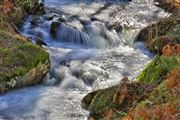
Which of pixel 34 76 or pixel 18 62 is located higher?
pixel 18 62

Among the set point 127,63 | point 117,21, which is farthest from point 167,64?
point 117,21

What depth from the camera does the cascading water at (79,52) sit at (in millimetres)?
9227

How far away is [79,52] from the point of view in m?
13.2

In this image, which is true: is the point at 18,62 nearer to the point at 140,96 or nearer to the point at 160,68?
the point at 160,68

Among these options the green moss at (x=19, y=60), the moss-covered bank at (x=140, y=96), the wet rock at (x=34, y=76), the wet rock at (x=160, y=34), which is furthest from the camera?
the wet rock at (x=160, y=34)

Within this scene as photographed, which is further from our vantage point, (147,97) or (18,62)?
(18,62)

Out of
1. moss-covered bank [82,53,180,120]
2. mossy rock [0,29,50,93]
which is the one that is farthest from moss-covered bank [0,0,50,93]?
moss-covered bank [82,53,180,120]

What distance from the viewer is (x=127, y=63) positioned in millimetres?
12406

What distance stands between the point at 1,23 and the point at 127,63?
4292mm

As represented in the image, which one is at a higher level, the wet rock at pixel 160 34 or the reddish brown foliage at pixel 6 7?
the reddish brown foliage at pixel 6 7

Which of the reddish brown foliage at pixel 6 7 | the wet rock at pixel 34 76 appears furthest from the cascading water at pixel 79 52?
the reddish brown foliage at pixel 6 7

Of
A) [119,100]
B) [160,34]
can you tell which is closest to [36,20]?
[160,34]

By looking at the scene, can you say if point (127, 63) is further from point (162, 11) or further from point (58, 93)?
point (162, 11)

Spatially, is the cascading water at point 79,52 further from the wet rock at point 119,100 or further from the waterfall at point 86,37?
the wet rock at point 119,100
